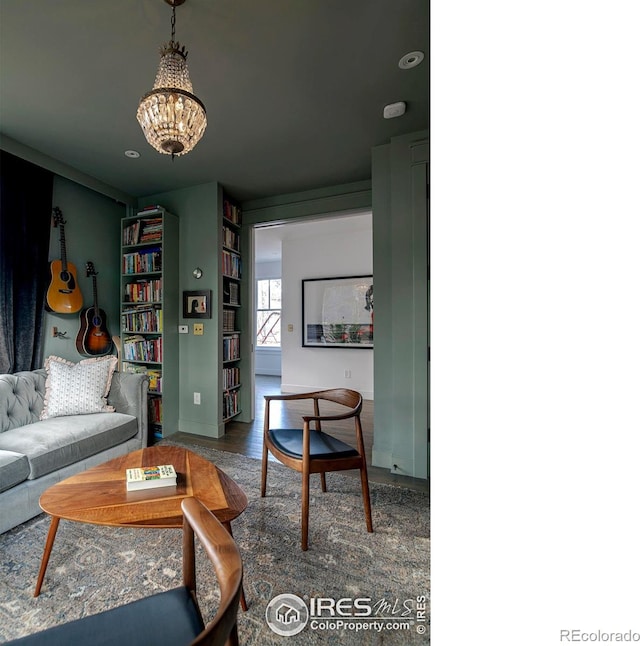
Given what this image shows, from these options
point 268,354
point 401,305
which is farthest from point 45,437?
point 268,354

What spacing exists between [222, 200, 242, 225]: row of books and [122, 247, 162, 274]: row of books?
78 centimetres

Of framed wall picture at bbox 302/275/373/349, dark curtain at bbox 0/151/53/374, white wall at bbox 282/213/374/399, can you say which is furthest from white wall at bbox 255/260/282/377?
dark curtain at bbox 0/151/53/374

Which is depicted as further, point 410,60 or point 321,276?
point 321,276

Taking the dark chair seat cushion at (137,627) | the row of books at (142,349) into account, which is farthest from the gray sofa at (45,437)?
the dark chair seat cushion at (137,627)

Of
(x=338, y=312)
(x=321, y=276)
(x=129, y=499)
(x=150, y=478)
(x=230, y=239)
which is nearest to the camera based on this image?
(x=129, y=499)

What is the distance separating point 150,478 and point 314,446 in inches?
32.6

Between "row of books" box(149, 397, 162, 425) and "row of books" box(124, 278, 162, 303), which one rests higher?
"row of books" box(124, 278, 162, 303)

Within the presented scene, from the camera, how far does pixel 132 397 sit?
2676 mm

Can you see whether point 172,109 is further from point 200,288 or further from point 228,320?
point 228,320

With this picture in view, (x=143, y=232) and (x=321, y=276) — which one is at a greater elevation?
(x=143, y=232)

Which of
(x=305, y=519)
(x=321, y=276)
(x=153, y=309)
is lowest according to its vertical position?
(x=305, y=519)

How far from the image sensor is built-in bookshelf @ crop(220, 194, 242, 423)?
3413 millimetres

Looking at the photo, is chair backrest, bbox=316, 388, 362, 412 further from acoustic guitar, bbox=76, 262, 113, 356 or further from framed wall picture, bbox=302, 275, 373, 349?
framed wall picture, bbox=302, 275, 373, 349
